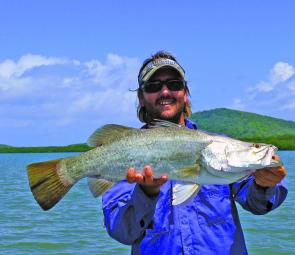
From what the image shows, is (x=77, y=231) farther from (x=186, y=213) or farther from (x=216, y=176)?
(x=216, y=176)

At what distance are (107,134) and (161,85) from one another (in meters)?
0.98

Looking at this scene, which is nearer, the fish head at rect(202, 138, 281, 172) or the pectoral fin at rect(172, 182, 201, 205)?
the fish head at rect(202, 138, 281, 172)

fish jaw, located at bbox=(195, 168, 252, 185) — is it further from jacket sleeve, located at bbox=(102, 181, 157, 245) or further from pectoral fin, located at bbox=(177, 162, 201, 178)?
jacket sleeve, located at bbox=(102, 181, 157, 245)

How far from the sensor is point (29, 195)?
32531 mm

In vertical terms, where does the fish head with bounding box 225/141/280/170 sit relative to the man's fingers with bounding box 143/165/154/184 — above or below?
above

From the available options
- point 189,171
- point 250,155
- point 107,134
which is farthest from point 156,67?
point 250,155

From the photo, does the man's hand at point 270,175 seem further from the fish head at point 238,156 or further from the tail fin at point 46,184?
the tail fin at point 46,184

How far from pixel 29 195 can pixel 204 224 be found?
1118 inches

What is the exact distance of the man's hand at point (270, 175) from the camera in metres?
4.88

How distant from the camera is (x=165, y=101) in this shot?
569 centimetres

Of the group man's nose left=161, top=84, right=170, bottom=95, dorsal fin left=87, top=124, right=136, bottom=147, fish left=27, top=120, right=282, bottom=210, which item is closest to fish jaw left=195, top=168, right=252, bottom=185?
fish left=27, top=120, right=282, bottom=210

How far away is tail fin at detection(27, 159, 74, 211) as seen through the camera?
5.02 metres

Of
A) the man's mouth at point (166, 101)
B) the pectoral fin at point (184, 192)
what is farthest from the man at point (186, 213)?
the man's mouth at point (166, 101)

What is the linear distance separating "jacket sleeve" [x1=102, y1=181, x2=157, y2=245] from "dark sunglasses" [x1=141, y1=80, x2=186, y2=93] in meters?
0.99
